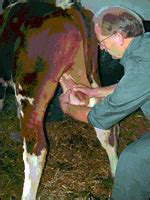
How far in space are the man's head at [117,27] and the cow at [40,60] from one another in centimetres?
39

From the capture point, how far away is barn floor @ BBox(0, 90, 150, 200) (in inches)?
137

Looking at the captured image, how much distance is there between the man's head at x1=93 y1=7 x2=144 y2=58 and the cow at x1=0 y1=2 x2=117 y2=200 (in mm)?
394

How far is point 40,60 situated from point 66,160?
138 cm

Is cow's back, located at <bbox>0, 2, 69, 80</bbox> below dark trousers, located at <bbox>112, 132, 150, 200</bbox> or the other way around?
the other way around

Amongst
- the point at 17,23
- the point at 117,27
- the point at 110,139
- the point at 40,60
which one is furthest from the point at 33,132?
the point at 117,27

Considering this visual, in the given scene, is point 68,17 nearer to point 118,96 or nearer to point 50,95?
point 50,95

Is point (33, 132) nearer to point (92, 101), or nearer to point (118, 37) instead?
point (92, 101)

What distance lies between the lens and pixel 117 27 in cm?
250

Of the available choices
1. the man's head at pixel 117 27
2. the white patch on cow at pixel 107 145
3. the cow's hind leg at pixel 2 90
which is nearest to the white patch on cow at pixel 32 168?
the white patch on cow at pixel 107 145

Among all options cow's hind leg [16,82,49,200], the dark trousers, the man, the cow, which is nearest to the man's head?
the man

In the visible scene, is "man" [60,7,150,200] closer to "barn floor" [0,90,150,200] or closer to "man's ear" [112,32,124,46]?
"man's ear" [112,32,124,46]

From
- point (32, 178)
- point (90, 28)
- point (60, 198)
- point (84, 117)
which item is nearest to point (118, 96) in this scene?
point (84, 117)

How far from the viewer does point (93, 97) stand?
10.4ft

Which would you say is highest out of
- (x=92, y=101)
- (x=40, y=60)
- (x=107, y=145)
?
(x=40, y=60)
